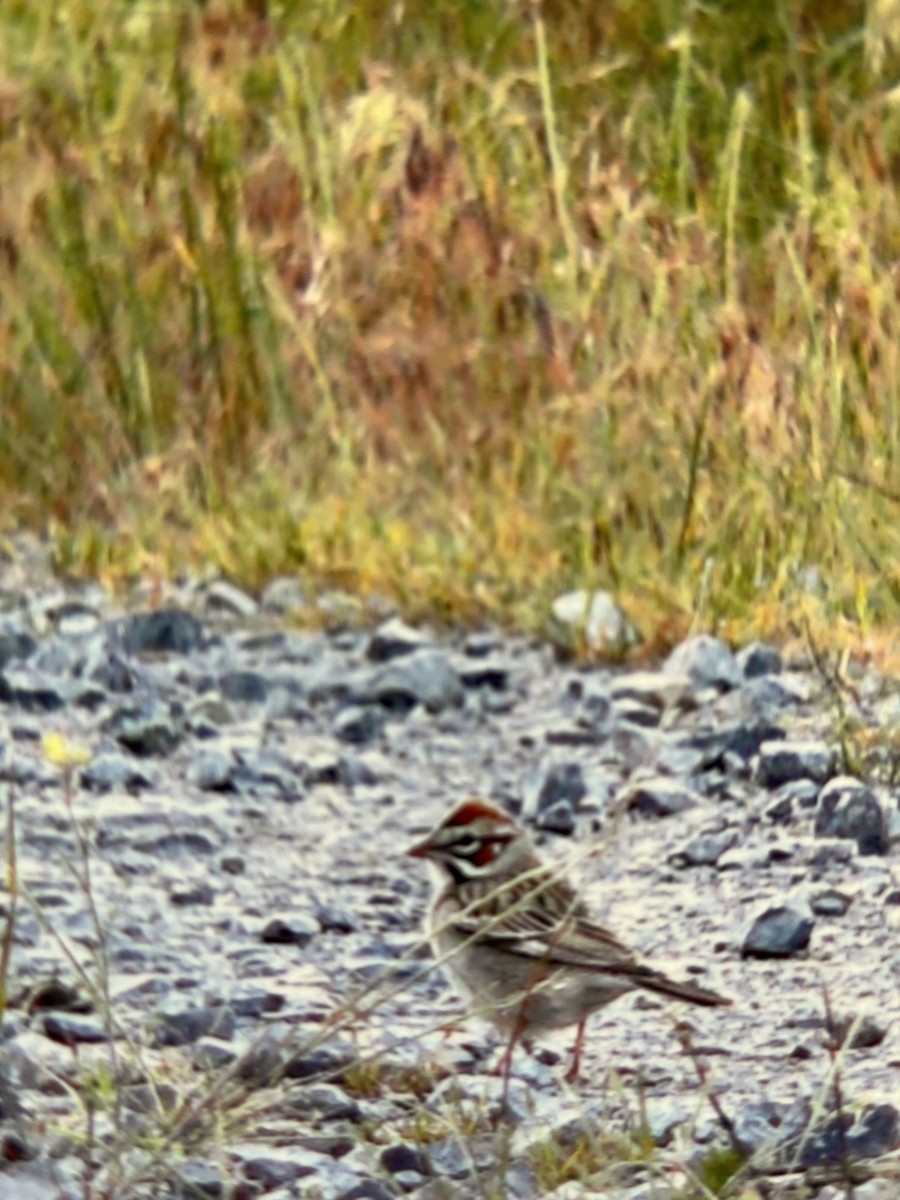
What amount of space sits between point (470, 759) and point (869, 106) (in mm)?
1813

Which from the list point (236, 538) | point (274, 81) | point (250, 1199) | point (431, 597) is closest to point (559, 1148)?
point (250, 1199)

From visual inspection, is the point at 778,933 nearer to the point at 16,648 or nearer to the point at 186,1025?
the point at 186,1025

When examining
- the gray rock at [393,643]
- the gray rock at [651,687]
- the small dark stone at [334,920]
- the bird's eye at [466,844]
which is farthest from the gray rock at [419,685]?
the bird's eye at [466,844]

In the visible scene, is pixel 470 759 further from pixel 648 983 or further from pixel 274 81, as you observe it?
pixel 274 81

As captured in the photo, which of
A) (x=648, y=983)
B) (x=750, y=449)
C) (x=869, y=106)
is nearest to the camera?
(x=648, y=983)

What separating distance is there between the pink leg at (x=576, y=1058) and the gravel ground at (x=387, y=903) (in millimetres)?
27

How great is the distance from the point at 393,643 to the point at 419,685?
25cm

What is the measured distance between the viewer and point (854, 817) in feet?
14.5

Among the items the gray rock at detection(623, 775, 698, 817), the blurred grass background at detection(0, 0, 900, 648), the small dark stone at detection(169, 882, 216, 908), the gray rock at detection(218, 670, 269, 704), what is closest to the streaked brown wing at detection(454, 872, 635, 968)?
the gray rock at detection(623, 775, 698, 817)

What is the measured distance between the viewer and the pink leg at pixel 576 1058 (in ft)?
12.3

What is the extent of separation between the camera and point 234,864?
4953 millimetres

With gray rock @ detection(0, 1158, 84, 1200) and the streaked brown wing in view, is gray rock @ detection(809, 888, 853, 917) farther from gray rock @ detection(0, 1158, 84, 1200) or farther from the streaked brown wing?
gray rock @ detection(0, 1158, 84, 1200)

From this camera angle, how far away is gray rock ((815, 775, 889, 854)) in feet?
14.4

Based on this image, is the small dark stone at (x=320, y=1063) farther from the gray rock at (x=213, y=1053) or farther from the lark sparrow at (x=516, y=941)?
the lark sparrow at (x=516, y=941)
